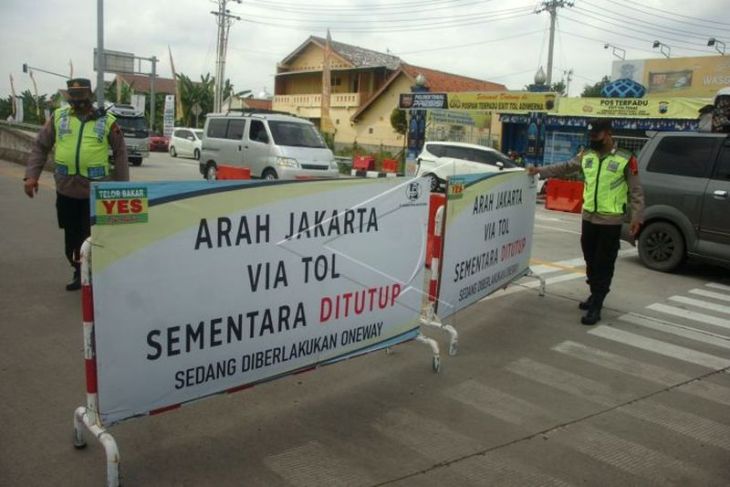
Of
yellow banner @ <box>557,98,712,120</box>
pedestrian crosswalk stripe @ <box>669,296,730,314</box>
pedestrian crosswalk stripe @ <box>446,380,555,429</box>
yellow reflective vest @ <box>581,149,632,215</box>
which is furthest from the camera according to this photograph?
yellow banner @ <box>557,98,712,120</box>

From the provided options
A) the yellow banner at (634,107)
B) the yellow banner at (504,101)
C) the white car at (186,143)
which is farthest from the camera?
the white car at (186,143)

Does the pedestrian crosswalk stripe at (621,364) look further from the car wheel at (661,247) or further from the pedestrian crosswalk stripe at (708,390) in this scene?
the car wheel at (661,247)

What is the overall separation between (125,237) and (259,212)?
0.73m

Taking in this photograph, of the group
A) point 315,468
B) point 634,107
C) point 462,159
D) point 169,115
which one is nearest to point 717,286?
point 315,468

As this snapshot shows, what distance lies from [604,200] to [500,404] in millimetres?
2677

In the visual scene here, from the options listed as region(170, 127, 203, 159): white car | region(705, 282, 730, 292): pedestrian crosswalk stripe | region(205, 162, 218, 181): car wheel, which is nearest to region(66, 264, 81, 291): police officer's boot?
region(705, 282, 730, 292): pedestrian crosswalk stripe

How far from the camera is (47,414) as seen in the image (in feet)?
12.0

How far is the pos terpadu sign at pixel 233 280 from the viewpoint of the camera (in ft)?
9.36

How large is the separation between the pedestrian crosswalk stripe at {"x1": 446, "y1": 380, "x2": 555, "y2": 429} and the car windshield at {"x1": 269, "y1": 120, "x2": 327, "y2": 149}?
12.0m

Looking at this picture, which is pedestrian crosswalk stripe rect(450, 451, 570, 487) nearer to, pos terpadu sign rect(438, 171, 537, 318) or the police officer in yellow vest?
pos terpadu sign rect(438, 171, 537, 318)

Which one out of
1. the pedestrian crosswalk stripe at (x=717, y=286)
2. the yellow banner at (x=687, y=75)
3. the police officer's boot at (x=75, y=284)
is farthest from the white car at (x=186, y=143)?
the pedestrian crosswalk stripe at (x=717, y=286)

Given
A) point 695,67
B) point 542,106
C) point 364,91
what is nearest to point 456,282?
point 542,106

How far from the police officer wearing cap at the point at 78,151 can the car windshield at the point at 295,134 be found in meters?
9.88

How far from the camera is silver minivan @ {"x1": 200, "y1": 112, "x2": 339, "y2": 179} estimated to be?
15.3 m
